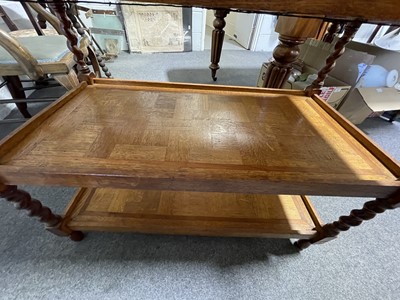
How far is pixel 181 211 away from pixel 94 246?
0.32 m

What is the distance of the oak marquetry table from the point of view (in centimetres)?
37

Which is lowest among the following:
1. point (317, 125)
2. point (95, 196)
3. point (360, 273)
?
point (360, 273)

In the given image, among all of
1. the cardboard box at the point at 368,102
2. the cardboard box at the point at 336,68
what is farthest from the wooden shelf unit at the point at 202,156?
the cardboard box at the point at 368,102

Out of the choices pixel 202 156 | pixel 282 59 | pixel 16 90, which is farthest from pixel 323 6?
pixel 16 90

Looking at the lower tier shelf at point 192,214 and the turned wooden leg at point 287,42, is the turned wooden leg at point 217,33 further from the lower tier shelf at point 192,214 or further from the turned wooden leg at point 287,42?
the lower tier shelf at point 192,214

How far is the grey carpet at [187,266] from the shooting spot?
57cm

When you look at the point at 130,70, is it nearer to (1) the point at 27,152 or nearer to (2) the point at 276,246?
(1) the point at 27,152

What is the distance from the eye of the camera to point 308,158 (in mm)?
437

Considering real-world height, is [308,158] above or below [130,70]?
above

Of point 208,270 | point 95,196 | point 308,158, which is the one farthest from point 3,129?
point 308,158

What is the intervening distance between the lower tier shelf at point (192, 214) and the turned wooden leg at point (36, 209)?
32 millimetres

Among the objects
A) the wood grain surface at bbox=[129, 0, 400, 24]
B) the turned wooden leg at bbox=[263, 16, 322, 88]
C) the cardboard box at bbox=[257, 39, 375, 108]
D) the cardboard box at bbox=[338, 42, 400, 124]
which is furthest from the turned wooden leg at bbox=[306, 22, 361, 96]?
the cardboard box at bbox=[338, 42, 400, 124]

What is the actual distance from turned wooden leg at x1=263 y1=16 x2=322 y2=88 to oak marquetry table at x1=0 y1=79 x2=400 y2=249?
271mm

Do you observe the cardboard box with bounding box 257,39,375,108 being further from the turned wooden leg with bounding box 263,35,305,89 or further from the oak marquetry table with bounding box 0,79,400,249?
the oak marquetry table with bounding box 0,79,400,249
